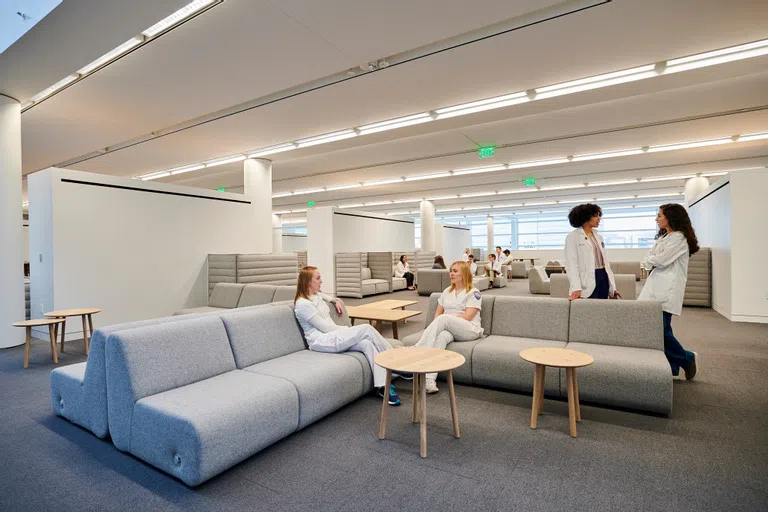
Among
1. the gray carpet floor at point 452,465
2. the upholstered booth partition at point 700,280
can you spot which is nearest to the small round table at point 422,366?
the gray carpet floor at point 452,465

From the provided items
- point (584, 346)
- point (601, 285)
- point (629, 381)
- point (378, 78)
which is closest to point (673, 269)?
point (601, 285)

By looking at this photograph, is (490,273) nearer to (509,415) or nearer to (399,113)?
(399,113)

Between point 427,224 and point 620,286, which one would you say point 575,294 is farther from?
point 427,224

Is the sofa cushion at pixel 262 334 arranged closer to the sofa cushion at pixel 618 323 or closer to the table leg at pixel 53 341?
the sofa cushion at pixel 618 323

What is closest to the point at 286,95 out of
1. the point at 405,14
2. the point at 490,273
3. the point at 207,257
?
the point at 405,14

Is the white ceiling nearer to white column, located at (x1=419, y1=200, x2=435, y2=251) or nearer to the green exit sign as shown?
the green exit sign

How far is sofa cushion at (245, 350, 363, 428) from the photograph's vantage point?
2.69 metres

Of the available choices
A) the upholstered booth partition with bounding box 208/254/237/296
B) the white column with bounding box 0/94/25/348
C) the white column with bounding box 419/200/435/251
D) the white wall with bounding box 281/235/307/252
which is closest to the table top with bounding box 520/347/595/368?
the upholstered booth partition with bounding box 208/254/237/296

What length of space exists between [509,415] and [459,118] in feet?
15.1

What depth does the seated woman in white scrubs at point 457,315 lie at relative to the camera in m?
3.58

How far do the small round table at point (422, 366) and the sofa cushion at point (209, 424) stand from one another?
0.61m

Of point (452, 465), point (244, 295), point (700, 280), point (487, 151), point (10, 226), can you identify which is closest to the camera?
point (452, 465)

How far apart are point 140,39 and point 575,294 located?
16.0 ft

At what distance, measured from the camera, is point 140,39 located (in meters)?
3.96
